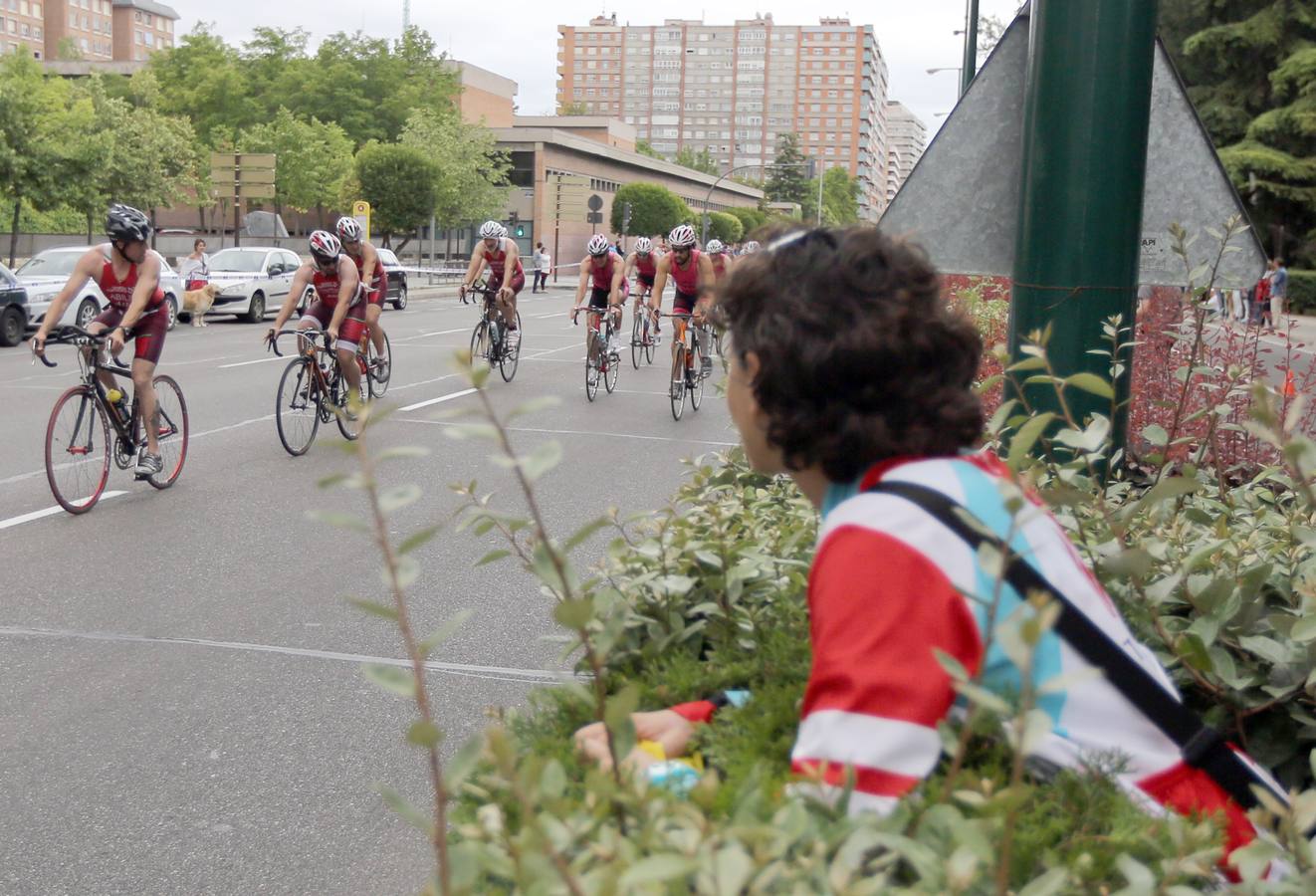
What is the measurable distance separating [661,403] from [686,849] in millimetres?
15822

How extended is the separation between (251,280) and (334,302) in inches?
764

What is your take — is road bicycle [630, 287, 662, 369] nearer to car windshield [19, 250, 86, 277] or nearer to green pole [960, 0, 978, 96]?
green pole [960, 0, 978, 96]

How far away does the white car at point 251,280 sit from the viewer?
99.0ft

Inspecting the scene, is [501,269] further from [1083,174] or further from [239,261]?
[239,261]

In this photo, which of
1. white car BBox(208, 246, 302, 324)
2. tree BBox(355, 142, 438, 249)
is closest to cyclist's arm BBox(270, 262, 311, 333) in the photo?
white car BBox(208, 246, 302, 324)

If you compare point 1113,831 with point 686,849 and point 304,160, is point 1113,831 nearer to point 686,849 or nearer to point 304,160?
point 686,849

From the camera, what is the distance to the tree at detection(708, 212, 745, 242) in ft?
383

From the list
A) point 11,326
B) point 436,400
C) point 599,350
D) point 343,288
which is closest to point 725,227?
point 11,326

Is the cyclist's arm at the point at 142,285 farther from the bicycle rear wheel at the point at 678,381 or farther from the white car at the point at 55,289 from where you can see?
the white car at the point at 55,289

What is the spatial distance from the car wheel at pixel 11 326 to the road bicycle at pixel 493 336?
8.41m

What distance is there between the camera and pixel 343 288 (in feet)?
38.8

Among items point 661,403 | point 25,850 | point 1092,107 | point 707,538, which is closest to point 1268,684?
point 707,538

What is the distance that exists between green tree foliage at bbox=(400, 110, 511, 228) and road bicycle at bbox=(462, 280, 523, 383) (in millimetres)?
49645

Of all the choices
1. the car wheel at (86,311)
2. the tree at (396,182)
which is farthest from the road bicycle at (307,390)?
the tree at (396,182)
